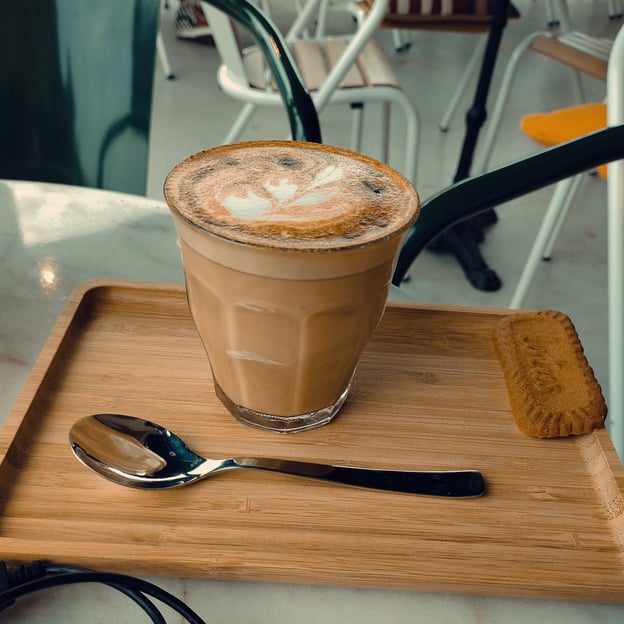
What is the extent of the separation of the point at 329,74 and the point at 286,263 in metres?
1.04

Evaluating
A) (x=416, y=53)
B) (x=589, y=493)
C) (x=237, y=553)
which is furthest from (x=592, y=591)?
(x=416, y=53)

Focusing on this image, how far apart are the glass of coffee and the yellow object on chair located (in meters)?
0.90

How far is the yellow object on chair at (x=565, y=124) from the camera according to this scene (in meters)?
1.20

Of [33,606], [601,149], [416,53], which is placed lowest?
[416,53]

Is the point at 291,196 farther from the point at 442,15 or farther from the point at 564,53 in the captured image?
the point at 442,15

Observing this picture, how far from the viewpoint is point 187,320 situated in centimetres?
49

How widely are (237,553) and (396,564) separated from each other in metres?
0.07

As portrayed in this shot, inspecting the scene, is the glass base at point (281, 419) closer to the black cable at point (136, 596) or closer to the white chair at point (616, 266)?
the black cable at point (136, 596)

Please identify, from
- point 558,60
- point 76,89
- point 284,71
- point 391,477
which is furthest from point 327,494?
point 558,60

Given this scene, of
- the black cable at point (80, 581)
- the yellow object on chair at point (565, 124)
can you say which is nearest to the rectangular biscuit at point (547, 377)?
the black cable at point (80, 581)

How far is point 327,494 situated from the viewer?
36cm

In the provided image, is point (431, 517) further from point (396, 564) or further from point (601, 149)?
point (601, 149)

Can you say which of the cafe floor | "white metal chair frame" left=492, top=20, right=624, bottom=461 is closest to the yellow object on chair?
the cafe floor

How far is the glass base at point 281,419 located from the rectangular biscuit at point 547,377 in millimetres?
118
